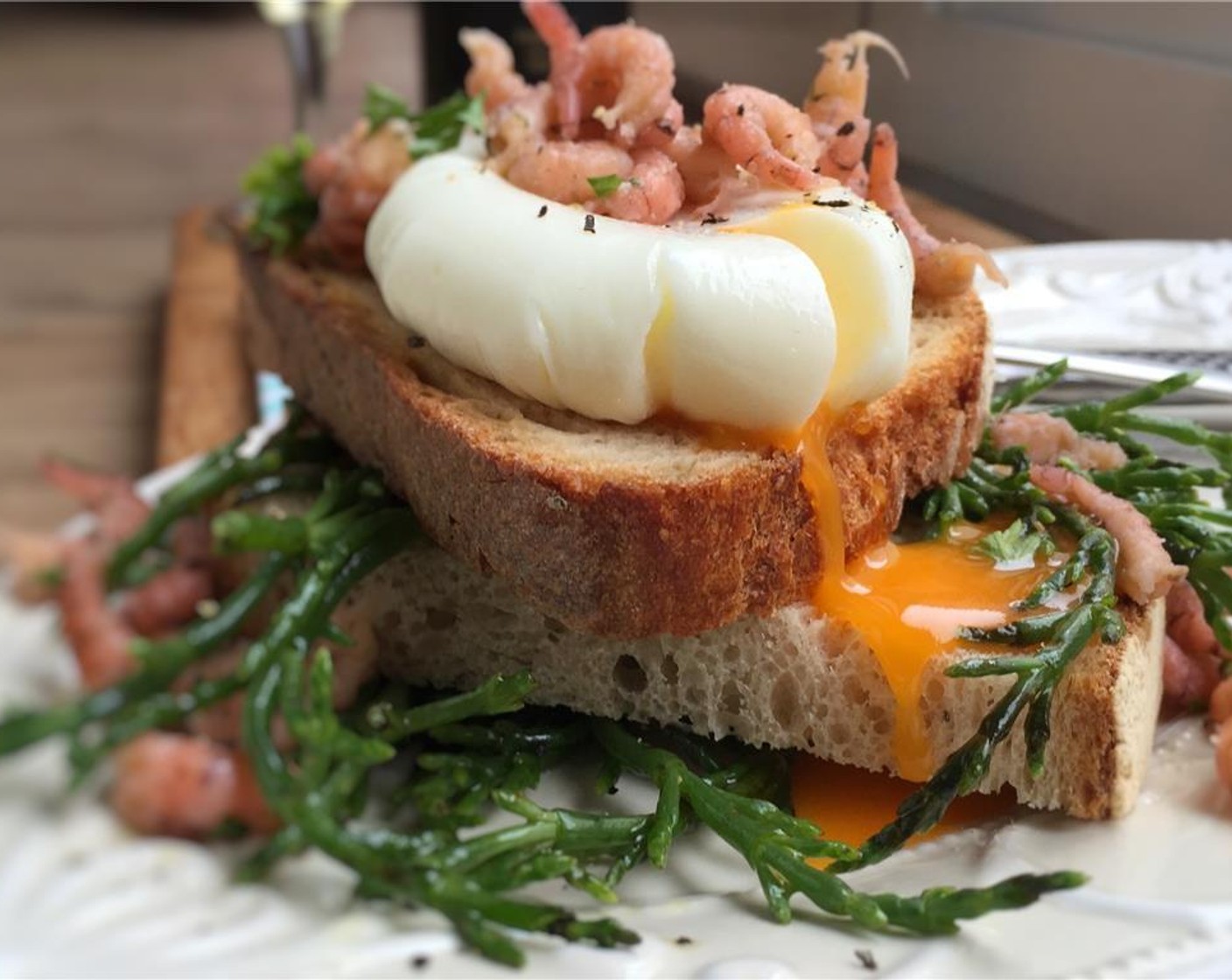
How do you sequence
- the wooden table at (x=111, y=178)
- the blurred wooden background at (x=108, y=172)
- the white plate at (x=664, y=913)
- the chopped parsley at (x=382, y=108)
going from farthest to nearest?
the blurred wooden background at (x=108, y=172) → the wooden table at (x=111, y=178) → the chopped parsley at (x=382, y=108) → the white plate at (x=664, y=913)

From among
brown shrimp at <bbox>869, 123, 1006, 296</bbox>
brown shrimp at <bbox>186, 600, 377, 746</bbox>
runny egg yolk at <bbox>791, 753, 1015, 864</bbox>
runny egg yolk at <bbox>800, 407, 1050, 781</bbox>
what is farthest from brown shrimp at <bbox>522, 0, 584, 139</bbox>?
runny egg yolk at <bbox>791, 753, 1015, 864</bbox>

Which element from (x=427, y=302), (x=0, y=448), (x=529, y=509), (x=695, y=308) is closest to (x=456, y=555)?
(x=529, y=509)

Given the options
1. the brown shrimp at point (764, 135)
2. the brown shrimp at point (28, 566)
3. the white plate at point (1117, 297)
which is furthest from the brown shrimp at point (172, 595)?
the white plate at point (1117, 297)

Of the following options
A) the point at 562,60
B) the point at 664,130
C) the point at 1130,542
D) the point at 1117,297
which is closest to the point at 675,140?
the point at 664,130

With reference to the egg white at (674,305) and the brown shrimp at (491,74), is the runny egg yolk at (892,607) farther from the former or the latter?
the brown shrimp at (491,74)

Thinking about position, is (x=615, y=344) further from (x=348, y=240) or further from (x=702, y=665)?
(x=348, y=240)

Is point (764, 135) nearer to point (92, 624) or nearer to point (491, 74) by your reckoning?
point (491, 74)
